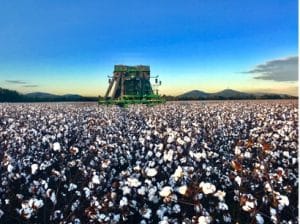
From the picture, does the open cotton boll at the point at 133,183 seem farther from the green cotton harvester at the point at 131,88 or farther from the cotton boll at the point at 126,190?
the green cotton harvester at the point at 131,88

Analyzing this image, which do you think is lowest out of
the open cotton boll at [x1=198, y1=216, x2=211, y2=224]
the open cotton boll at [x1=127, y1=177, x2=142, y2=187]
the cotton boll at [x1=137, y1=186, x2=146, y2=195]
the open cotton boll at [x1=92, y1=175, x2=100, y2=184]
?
the open cotton boll at [x1=198, y1=216, x2=211, y2=224]

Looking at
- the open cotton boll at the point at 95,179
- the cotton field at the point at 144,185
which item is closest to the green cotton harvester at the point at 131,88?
the cotton field at the point at 144,185

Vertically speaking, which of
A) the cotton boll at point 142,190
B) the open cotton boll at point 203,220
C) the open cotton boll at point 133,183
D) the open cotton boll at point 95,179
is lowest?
the open cotton boll at point 203,220

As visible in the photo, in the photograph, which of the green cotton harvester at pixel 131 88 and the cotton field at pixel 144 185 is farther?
the green cotton harvester at pixel 131 88

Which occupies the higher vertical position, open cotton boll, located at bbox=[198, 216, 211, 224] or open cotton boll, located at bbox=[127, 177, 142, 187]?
open cotton boll, located at bbox=[127, 177, 142, 187]

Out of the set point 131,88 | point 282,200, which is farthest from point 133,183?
point 131,88

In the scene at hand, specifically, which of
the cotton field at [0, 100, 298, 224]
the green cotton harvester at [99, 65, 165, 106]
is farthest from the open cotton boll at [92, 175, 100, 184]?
the green cotton harvester at [99, 65, 165, 106]

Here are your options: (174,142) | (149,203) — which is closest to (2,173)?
(149,203)

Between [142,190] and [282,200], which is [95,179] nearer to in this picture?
[142,190]

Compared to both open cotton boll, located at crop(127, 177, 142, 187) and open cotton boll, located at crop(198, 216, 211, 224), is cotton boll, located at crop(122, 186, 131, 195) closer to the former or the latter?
open cotton boll, located at crop(127, 177, 142, 187)
